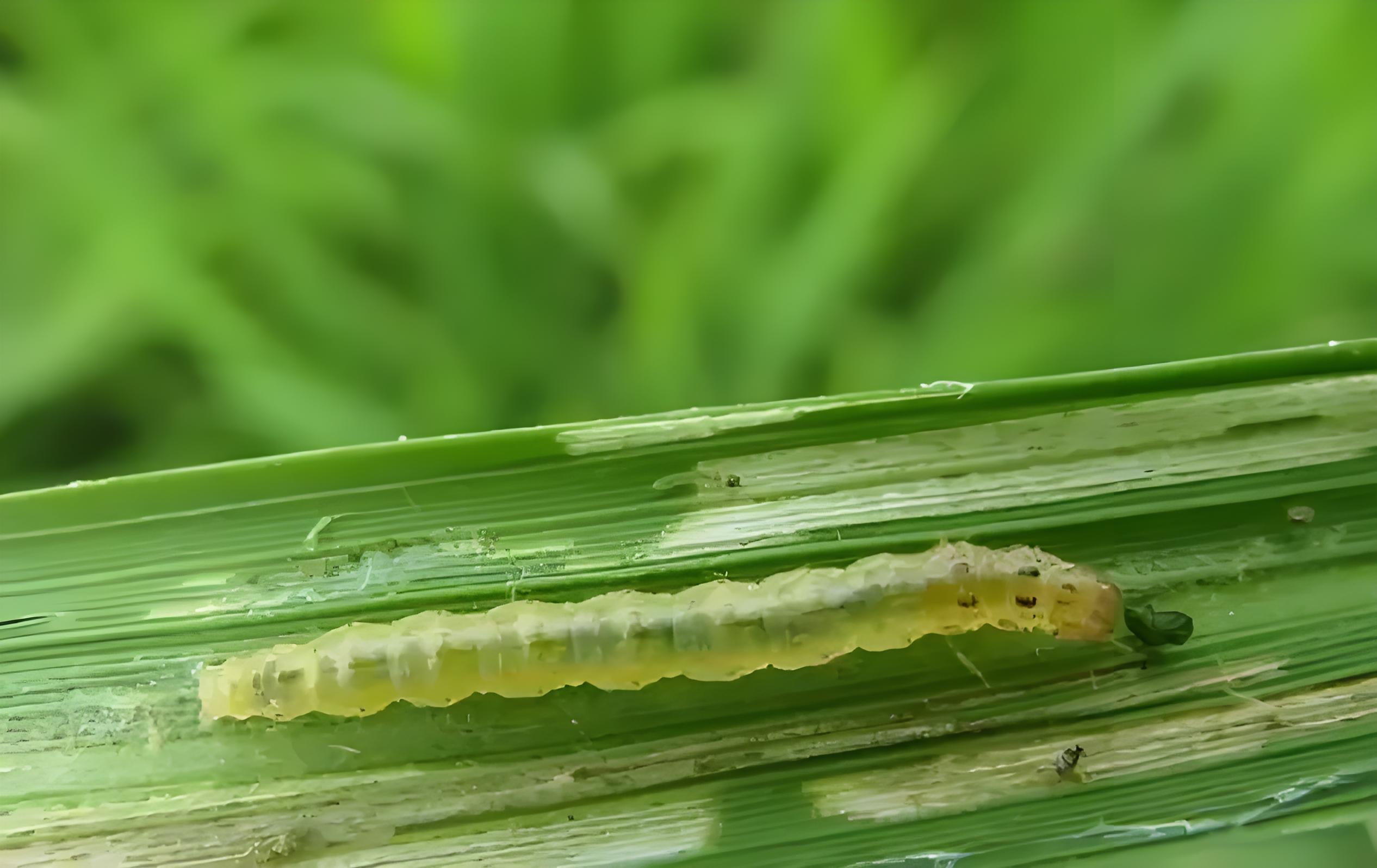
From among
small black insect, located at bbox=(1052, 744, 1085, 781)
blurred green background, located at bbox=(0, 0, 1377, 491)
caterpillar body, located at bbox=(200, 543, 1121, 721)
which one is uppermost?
blurred green background, located at bbox=(0, 0, 1377, 491)

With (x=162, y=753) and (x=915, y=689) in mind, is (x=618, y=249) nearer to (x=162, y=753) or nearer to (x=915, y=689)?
(x=915, y=689)

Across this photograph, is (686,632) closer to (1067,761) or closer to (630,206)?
(1067,761)

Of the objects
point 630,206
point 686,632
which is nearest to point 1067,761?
point 686,632

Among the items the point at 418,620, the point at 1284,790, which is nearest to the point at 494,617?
the point at 418,620

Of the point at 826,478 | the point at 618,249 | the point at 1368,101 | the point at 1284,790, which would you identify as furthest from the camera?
the point at 618,249

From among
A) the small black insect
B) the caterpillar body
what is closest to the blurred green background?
the caterpillar body

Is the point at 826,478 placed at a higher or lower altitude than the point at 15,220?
lower

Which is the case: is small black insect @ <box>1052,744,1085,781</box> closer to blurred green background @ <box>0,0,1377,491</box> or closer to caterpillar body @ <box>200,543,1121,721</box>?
caterpillar body @ <box>200,543,1121,721</box>
